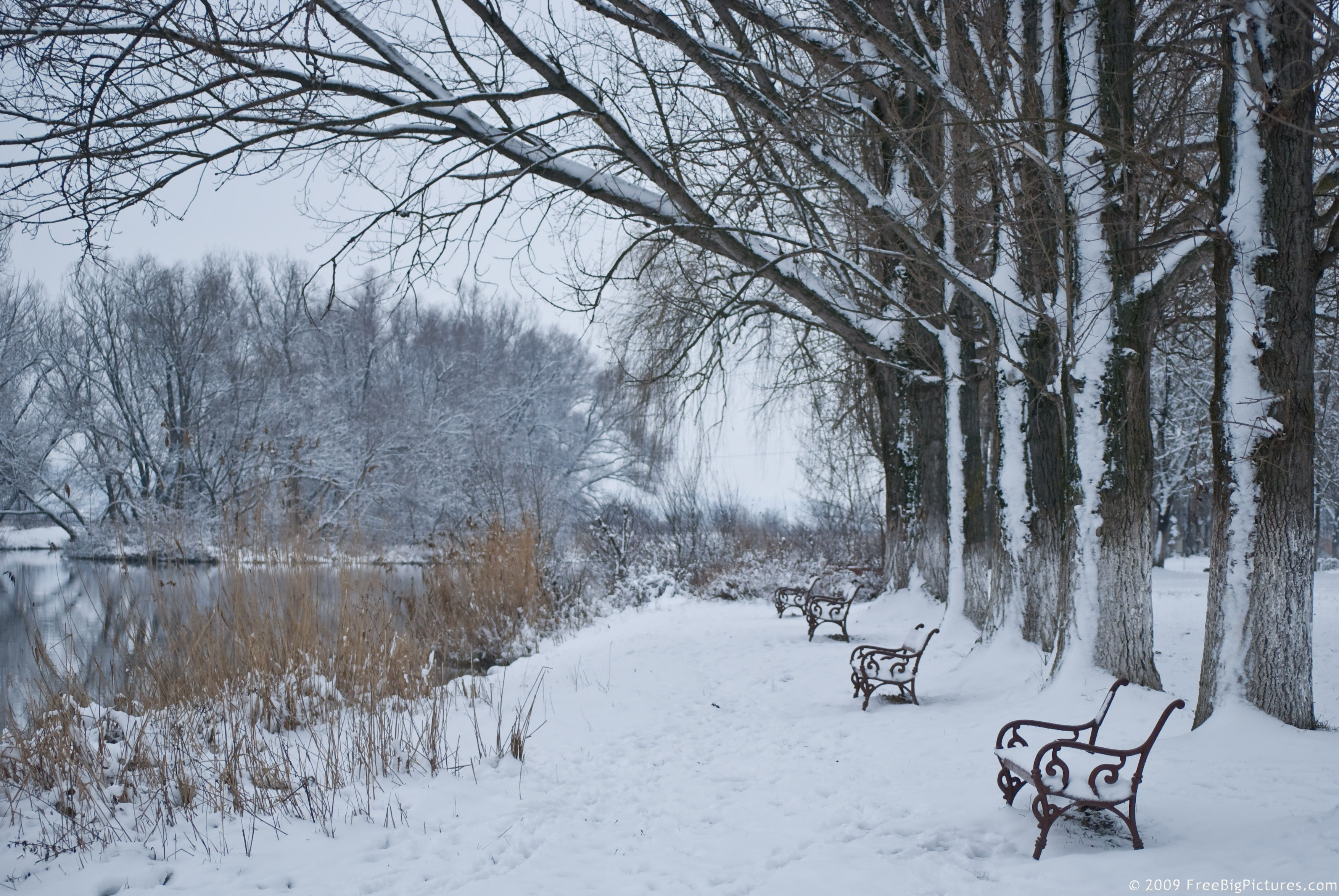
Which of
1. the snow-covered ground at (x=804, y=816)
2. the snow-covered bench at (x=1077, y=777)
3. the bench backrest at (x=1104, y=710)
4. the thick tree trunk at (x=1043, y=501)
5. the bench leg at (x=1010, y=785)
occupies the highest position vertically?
the thick tree trunk at (x=1043, y=501)

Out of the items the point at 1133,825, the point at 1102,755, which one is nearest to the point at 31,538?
the point at 1102,755

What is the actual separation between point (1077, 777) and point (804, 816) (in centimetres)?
133

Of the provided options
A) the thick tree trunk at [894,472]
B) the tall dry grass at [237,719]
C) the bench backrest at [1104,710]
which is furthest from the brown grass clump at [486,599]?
the bench backrest at [1104,710]

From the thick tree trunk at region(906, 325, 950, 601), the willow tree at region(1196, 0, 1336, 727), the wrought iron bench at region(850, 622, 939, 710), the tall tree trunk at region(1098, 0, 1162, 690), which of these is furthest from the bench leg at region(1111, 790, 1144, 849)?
the thick tree trunk at region(906, 325, 950, 601)

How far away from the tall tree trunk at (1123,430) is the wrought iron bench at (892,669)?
138cm

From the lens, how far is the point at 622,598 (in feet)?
46.0

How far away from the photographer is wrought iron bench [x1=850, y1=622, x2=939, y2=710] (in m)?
6.42

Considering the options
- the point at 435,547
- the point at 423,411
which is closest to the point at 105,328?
the point at 423,411

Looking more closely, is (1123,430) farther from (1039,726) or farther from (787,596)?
(787,596)

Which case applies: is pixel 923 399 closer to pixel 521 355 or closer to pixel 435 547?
pixel 435 547

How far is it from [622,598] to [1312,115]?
11.2m

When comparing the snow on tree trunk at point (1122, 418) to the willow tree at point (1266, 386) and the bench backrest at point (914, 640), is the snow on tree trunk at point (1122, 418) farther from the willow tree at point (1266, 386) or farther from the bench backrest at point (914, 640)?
the bench backrest at point (914, 640)

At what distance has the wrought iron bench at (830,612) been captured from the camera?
970 cm

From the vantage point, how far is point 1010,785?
152 inches
